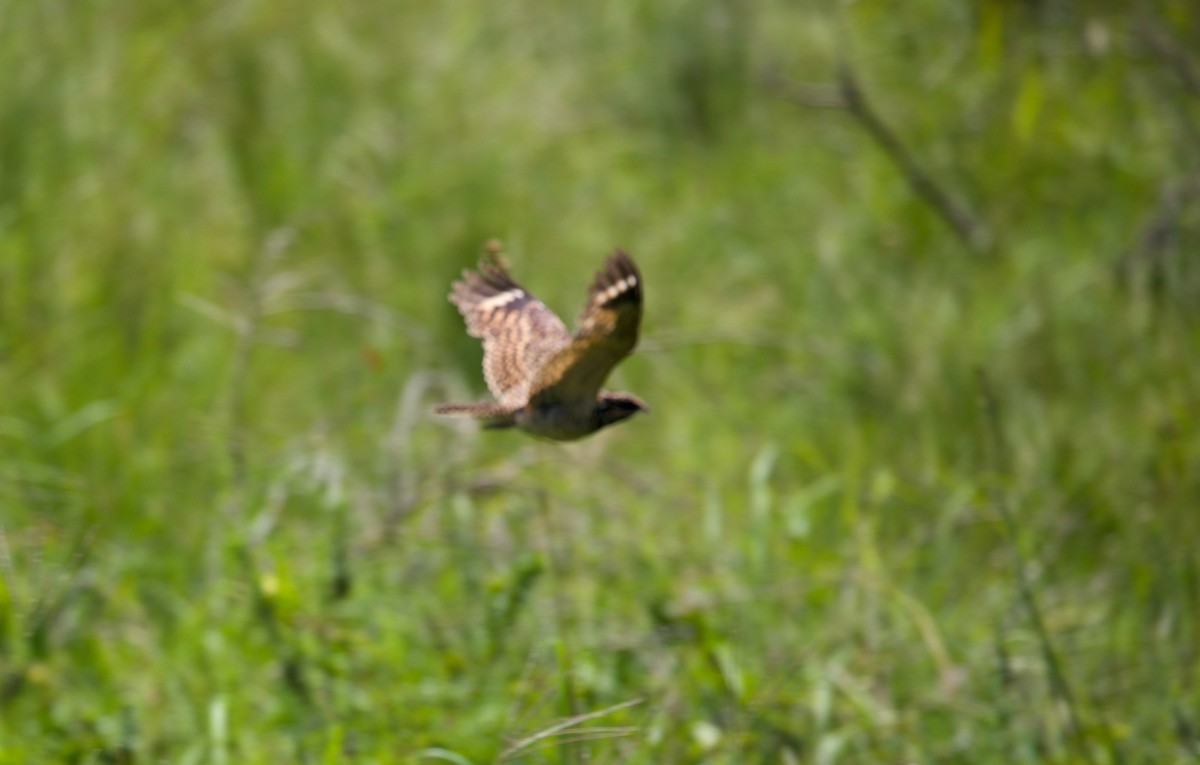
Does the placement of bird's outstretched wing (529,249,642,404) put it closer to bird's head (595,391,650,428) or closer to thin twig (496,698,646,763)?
bird's head (595,391,650,428)

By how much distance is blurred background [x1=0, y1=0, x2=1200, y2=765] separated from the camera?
3629 millimetres

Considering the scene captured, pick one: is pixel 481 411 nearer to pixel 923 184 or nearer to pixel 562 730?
pixel 562 730

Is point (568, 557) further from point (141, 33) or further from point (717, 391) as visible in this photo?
point (141, 33)

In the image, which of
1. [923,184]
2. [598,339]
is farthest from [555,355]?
[923,184]

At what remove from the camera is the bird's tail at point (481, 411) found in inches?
103

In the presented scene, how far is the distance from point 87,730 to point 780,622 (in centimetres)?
156

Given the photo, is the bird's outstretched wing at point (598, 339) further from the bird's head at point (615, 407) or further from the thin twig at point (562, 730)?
the thin twig at point (562, 730)

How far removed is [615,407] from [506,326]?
54 centimetres

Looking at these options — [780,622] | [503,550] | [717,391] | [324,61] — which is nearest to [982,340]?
[717,391]

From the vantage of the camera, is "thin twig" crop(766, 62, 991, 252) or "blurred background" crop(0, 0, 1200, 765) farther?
"thin twig" crop(766, 62, 991, 252)

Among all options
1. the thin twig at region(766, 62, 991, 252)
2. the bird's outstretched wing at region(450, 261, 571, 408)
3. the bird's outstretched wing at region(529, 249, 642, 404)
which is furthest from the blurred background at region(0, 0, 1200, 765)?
the bird's outstretched wing at region(529, 249, 642, 404)

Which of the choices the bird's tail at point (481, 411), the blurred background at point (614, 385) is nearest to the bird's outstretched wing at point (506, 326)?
the bird's tail at point (481, 411)

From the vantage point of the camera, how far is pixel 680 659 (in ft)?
11.7

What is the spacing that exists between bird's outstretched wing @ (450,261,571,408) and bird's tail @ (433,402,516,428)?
13 centimetres
